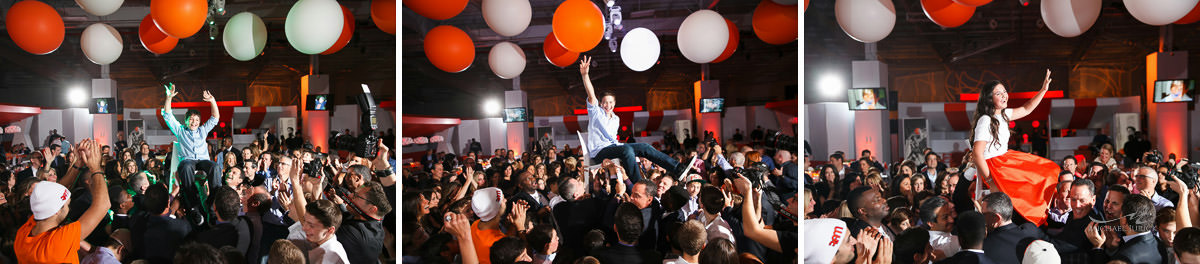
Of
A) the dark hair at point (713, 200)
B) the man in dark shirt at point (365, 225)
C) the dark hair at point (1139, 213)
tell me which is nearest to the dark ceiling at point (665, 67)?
the dark hair at point (713, 200)

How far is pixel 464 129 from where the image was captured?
361cm

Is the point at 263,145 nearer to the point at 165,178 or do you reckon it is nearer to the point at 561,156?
the point at 165,178

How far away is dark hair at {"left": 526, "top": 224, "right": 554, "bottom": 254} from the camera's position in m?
3.16

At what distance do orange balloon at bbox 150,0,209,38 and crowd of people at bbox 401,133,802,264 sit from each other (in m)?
1.21

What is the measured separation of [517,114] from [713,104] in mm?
955

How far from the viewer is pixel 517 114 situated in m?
3.52

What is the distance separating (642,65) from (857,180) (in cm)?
117

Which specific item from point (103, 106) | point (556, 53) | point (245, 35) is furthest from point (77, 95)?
point (556, 53)

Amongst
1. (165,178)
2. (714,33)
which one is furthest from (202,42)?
(714,33)

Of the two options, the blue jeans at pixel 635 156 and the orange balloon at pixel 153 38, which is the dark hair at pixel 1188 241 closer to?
the blue jeans at pixel 635 156

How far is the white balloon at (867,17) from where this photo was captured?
3.28m

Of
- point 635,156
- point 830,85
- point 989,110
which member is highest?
point 830,85

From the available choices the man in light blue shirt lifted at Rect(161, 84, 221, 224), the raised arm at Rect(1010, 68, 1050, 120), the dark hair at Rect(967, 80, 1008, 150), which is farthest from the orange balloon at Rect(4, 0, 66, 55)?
the raised arm at Rect(1010, 68, 1050, 120)

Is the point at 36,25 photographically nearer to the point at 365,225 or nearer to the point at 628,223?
the point at 365,225
